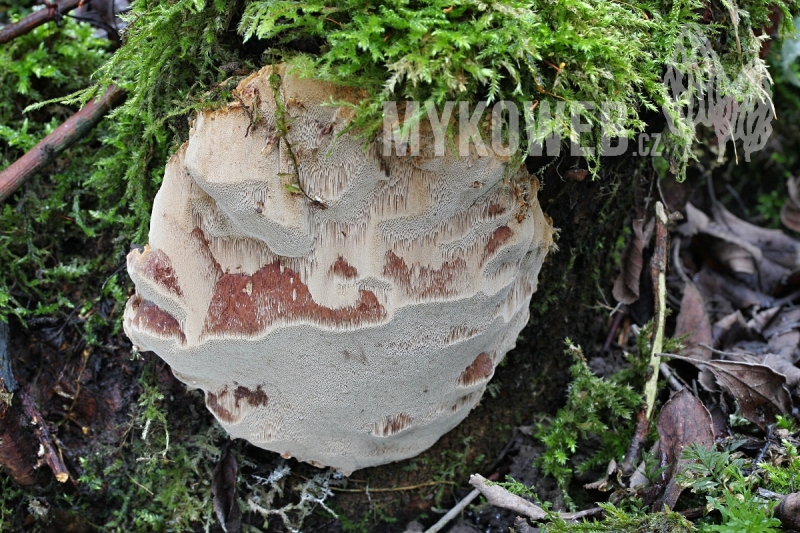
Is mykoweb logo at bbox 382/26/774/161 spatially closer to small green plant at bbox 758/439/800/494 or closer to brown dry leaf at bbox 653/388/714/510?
brown dry leaf at bbox 653/388/714/510

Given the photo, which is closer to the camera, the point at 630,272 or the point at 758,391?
the point at 758,391

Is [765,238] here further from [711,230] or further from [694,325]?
[694,325]

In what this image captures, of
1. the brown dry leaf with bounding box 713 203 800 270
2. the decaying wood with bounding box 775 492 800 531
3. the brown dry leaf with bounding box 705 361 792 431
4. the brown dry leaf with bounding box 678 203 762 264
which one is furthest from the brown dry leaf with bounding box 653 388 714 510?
the brown dry leaf with bounding box 713 203 800 270

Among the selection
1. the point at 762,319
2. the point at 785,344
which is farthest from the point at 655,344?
the point at 762,319

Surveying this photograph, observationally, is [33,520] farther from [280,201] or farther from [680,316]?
[680,316]

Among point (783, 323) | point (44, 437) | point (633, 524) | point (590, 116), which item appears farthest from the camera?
point (783, 323)

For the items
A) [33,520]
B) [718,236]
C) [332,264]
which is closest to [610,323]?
[718,236]
